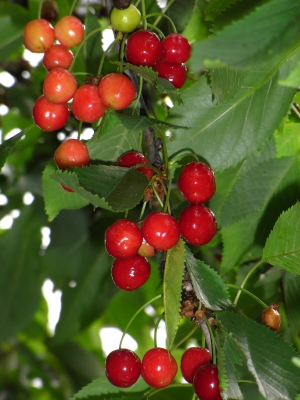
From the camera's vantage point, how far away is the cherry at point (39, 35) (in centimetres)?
100

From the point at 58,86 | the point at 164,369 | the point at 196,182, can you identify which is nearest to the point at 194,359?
the point at 164,369

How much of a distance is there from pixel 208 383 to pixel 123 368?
0.54 feet

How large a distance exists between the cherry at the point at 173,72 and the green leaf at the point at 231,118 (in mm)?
22

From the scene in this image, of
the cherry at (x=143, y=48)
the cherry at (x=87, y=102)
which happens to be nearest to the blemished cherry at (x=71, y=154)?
the cherry at (x=87, y=102)

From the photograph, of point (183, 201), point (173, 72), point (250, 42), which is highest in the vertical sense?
point (250, 42)

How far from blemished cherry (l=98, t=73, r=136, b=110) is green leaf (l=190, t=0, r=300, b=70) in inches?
13.8

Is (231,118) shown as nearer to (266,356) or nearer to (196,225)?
(196,225)

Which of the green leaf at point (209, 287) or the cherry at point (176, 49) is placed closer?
the green leaf at point (209, 287)

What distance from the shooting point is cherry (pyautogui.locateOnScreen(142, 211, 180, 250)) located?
28.2 inches

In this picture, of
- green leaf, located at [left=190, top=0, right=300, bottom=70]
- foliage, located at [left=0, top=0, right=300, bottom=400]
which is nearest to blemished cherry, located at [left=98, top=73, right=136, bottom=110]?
foliage, located at [left=0, top=0, right=300, bottom=400]

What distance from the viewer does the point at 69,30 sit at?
3.28 ft

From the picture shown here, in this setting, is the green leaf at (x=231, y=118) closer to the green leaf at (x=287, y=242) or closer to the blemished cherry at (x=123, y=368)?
the green leaf at (x=287, y=242)

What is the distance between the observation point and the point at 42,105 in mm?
883

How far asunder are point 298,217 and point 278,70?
25 cm
